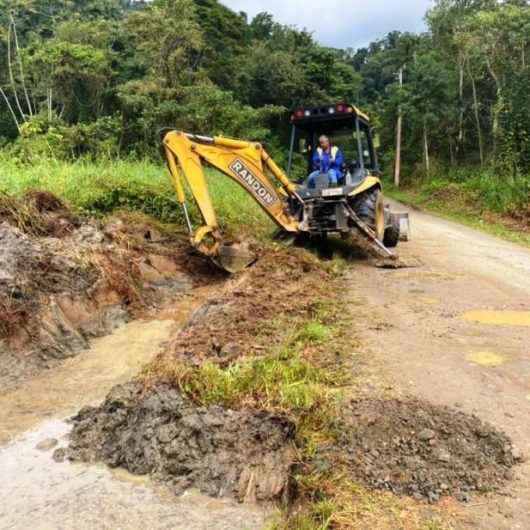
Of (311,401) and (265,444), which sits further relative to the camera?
(311,401)

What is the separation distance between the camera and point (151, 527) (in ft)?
10.2

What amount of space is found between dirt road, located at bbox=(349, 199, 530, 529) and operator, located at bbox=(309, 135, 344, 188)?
5.26ft

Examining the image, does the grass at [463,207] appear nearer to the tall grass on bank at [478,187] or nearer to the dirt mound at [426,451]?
the tall grass on bank at [478,187]

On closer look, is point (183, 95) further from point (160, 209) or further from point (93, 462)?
point (93, 462)

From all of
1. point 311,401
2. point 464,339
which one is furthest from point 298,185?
point 311,401

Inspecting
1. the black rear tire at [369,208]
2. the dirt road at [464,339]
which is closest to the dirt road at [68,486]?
the dirt road at [464,339]

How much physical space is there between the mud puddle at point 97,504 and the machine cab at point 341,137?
619cm

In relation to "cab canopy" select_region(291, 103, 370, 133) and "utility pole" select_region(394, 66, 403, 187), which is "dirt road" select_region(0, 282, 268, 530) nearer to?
"cab canopy" select_region(291, 103, 370, 133)

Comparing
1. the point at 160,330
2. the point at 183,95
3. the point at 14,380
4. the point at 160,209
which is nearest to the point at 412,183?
the point at 183,95

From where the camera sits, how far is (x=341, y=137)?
969cm

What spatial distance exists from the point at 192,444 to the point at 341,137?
7.16 m

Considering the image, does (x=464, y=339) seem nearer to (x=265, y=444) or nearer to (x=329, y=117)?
(x=265, y=444)

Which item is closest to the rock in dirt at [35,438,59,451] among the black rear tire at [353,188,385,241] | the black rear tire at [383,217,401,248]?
the black rear tire at [353,188,385,241]

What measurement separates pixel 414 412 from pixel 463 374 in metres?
0.92
